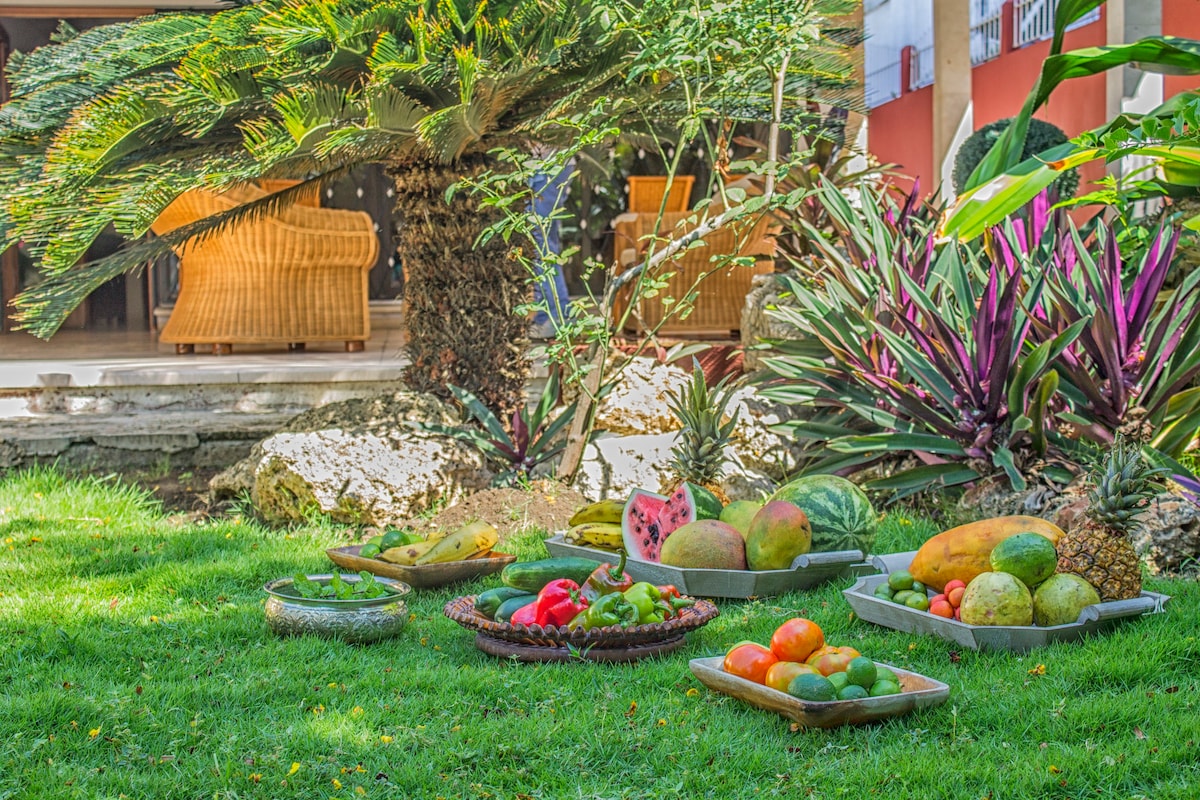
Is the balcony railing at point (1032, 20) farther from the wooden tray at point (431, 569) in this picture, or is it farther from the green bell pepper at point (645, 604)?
the green bell pepper at point (645, 604)

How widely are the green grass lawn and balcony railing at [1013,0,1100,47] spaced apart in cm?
917

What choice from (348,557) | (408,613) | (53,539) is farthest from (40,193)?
(408,613)

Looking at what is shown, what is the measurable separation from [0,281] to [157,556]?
7215 millimetres

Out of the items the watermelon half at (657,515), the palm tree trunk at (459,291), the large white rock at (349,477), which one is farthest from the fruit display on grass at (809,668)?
the palm tree trunk at (459,291)

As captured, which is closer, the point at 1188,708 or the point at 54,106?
the point at 1188,708

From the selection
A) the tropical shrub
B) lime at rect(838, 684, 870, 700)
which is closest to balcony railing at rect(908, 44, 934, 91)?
the tropical shrub

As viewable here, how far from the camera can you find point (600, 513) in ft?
15.0

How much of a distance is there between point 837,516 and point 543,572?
112 cm

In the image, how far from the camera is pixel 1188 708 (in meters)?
2.76

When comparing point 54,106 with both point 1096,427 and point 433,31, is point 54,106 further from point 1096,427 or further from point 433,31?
point 1096,427

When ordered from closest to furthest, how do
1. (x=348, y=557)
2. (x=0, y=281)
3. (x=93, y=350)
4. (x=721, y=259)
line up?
(x=348, y=557) → (x=721, y=259) → (x=93, y=350) → (x=0, y=281)

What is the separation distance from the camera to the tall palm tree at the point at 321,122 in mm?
4711

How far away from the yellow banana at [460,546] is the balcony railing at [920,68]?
36.3ft

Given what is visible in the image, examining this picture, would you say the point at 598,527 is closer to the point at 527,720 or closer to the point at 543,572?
the point at 543,572
